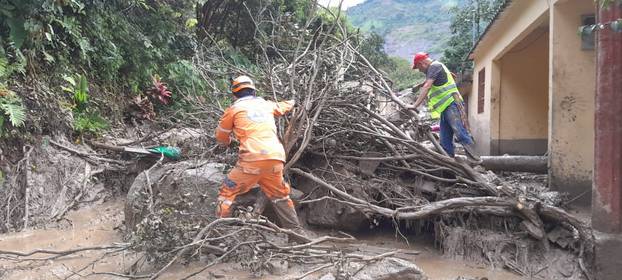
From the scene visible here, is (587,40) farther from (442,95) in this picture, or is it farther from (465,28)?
(465,28)

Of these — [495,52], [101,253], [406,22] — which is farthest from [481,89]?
[406,22]

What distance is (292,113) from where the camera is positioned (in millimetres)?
4809

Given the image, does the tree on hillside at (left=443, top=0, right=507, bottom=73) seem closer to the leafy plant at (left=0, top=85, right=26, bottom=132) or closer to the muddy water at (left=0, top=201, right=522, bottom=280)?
the muddy water at (left=0, top=201, right=522, bottom=280)

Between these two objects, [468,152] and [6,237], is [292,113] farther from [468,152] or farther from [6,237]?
[6,237]

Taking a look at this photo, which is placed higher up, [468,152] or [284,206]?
[468,152]

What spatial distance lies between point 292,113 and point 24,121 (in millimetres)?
3401

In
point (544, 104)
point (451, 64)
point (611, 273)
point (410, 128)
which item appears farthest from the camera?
point (451, 64)

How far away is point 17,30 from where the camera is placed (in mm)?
5441

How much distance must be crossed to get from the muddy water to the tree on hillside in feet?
39.4

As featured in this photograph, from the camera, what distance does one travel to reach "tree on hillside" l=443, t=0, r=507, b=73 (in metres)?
15.5

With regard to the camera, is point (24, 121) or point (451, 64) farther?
point (451, 64)

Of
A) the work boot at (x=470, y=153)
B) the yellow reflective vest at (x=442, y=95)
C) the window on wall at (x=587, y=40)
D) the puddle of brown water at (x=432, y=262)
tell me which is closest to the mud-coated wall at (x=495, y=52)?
the window on wall at (x=587, y=40)

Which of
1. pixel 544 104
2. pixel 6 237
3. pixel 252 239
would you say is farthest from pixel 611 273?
pixel 6 237

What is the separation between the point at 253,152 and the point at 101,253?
205 cm
